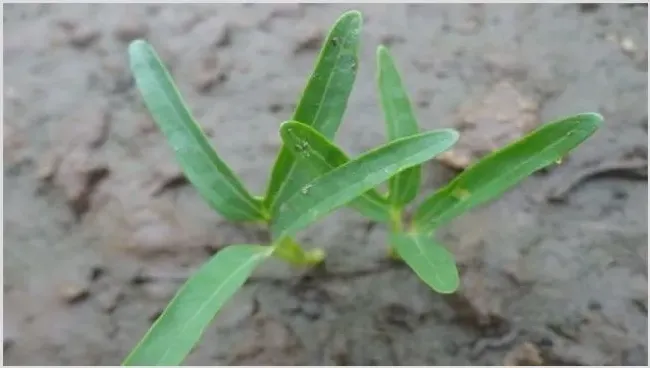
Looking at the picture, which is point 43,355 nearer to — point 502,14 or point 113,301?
point 113,301

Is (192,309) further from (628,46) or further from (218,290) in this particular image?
(628,46)

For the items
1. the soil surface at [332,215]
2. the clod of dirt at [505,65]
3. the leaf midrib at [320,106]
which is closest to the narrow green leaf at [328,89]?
the leaf midrib at [320,106]

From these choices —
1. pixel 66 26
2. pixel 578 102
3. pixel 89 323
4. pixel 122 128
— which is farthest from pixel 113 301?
pixel 578 102

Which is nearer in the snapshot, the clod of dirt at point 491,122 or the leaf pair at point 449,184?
the leaf pair at point 449,184

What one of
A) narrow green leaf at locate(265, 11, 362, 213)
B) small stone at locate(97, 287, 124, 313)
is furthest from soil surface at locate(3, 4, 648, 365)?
narrow green leaf at locate(265, 11, 362, 213)

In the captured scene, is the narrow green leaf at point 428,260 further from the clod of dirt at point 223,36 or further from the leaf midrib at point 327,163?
the clod of dirt at point 223,36
